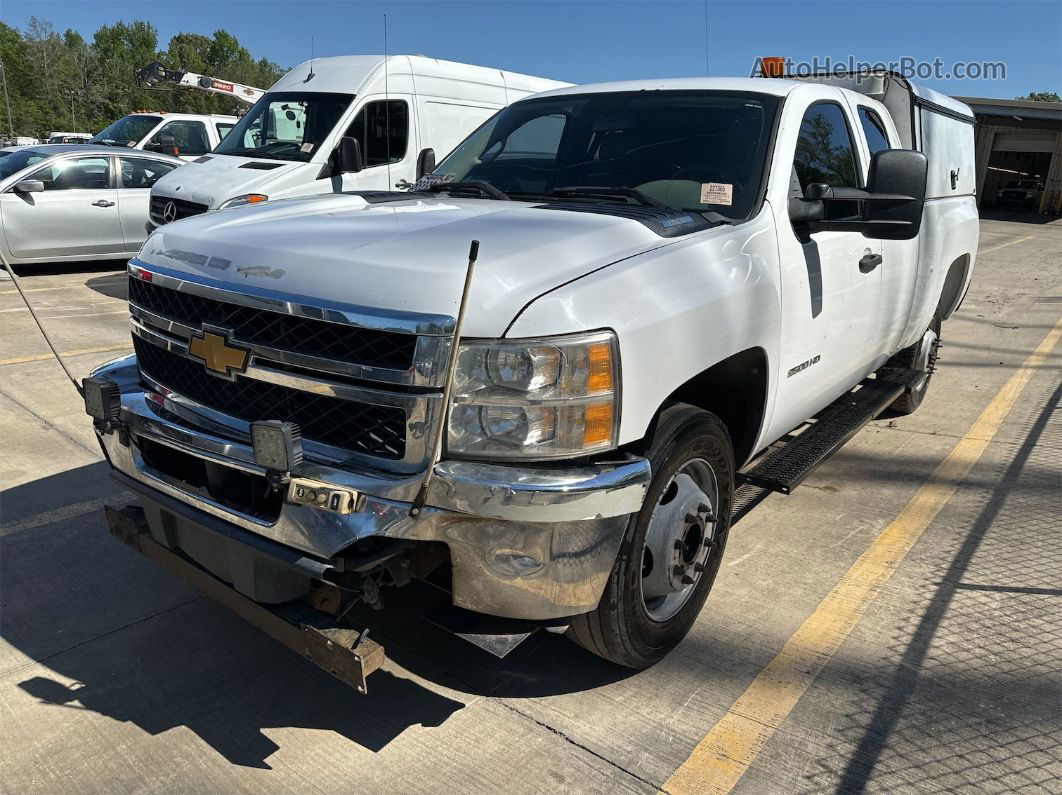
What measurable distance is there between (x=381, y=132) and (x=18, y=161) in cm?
542

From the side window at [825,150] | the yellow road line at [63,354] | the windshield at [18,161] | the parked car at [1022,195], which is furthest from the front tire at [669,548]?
the parked car at [1022,195]

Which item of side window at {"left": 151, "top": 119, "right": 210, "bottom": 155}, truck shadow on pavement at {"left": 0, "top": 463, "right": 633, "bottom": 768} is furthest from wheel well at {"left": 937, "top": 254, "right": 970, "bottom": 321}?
side window at {"left": 151, "top": 119, "right": 210, "bottom": 155}

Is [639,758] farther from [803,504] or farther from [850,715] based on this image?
[803,504]

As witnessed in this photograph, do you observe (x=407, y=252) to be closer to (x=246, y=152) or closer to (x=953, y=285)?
(x=953, y=285)

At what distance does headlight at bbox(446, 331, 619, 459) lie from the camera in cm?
232

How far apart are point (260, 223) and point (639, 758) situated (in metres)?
2.18

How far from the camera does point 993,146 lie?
1439 inches

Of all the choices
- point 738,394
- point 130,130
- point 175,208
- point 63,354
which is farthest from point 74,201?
point 738,394

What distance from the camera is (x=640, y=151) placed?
3.77 meters

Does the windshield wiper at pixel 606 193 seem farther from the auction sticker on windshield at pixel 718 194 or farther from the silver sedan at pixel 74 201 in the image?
the silver sedan at pixel 74 201

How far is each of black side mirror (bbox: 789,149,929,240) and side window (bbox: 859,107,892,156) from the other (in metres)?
1.18

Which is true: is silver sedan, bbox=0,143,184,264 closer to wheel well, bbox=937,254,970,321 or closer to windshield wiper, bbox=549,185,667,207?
windshield wiper, bbox=549,185,667,207

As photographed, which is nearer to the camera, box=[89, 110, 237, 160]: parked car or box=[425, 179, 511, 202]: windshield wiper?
box=[425, 179, 511, 202]: windshield wiper

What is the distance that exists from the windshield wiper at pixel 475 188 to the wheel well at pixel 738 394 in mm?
1156
